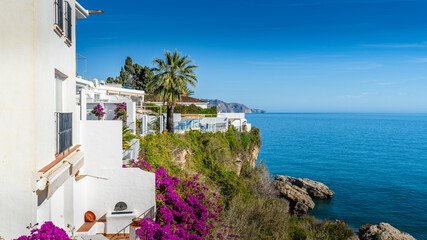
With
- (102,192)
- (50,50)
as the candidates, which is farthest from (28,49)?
(102,192)

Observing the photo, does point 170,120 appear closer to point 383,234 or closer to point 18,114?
point 383,234

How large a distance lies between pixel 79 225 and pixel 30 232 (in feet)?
Result: 15.6

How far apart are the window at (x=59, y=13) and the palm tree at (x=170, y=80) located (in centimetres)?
1603

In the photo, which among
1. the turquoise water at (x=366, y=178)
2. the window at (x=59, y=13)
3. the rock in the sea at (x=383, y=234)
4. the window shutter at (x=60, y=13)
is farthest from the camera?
the turquoise water at (x=366, y=178)

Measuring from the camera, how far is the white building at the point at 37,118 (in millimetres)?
5523

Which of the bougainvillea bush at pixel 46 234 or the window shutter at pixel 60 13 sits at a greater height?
the window shutter at pixel 60 13

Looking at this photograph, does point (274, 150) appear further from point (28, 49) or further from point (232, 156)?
point (28, 49)

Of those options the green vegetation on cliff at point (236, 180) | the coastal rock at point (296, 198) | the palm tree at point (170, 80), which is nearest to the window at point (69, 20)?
the green vegetation on cliff at point (236, 180)

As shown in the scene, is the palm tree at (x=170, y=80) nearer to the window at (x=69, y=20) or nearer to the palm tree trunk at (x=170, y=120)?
the palm tree trunk at (x=170, y=120)

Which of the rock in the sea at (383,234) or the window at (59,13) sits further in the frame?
the rock in the sea at (383,234)

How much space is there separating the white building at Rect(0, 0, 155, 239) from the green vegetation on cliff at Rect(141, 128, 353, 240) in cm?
669

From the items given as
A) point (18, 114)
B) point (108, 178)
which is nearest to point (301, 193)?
point (108, 178)

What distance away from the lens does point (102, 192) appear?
34.9 feet

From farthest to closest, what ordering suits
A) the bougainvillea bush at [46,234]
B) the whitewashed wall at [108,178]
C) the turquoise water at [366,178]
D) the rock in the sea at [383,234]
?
the turquoise water at [366,178] → the rock in the sea at [383,234] → the whitewashed wall at [108,178] → the bougainvillea bush at [46,234]
